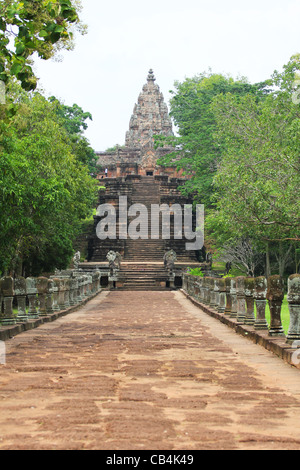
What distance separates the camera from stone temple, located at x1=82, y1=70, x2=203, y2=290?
104 ft

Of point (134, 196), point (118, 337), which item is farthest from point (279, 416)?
point (134, 196)

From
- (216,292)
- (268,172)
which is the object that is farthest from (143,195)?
(216,292)

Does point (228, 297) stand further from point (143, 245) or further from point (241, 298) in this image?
point (143, 245)

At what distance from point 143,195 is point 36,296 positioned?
3429cm

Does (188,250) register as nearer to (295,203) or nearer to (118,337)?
(295,203)

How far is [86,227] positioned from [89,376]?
119ft

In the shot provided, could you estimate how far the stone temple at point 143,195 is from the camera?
104 feet

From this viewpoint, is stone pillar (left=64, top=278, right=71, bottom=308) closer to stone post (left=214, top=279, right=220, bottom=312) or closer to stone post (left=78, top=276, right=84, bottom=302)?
stone post (left=78, top=276, right=84, bottom=302)

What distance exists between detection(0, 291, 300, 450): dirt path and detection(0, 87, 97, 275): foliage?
4679 millimetres

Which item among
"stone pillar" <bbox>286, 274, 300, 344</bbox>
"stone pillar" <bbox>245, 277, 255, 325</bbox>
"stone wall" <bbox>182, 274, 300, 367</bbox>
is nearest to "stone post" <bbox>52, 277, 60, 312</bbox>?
"stone wall" <bbox>182, 274, 300, 367</bbox>

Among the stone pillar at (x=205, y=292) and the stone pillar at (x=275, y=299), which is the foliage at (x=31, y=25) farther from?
the stone pillar at (x=205, y=292)

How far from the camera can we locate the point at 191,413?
467cm

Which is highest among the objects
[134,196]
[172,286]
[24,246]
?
[134,196]

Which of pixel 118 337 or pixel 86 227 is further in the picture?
pixel 86 227
